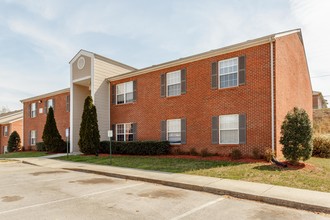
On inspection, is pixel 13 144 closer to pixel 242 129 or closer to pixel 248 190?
pixel 242 129

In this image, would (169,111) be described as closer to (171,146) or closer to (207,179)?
(171,146)

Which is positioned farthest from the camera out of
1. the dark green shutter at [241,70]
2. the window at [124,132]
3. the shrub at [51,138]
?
the shrub at [51,138]

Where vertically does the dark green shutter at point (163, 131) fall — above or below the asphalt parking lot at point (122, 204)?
above

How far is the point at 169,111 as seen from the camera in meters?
16.8

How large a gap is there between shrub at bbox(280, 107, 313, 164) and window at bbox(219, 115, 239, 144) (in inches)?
114

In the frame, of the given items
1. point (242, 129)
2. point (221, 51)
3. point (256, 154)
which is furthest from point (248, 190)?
point (221, 51)

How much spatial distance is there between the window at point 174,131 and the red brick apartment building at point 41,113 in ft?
41.3

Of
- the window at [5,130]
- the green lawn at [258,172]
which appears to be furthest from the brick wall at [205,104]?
the window at [5,130]

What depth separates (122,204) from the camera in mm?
6496

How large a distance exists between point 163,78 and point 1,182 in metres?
11.0

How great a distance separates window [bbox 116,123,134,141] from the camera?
63.5 ft

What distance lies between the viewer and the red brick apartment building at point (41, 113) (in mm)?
25281

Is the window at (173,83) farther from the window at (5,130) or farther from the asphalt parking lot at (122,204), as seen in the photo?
the window at (5,130)

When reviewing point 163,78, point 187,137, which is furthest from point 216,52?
point 187,137
